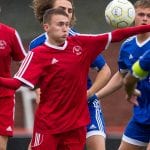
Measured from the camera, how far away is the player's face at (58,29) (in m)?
6.85

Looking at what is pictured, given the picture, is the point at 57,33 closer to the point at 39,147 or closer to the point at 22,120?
the point at 39,147

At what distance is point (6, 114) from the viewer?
809 cm

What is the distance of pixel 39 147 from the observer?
697 cm

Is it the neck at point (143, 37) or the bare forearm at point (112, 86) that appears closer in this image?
the neck at point (143, 37)

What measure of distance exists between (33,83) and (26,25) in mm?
6112

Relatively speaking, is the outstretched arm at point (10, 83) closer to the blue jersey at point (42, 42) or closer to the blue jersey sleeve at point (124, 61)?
the blue jersey at point (42, 42)

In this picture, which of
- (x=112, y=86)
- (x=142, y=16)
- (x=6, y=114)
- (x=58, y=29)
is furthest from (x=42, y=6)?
(x=6, y=114)

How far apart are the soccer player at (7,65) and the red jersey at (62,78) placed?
1.05m

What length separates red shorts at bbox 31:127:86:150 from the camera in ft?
22.8

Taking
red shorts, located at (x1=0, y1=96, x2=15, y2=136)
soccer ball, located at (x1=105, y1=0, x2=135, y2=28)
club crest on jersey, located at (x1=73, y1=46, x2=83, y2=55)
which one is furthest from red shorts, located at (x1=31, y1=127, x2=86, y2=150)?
soccer ball, located at (x1=105, y1=0, x2=135, y2=28)

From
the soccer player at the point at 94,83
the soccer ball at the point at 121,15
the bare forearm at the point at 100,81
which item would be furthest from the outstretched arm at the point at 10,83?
the soccer ball at the point at 121,15

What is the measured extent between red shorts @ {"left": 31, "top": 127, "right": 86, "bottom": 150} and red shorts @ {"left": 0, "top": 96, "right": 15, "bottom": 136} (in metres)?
1.09

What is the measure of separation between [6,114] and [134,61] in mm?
1401

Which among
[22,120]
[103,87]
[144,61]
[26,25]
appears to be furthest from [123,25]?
[26,25]
